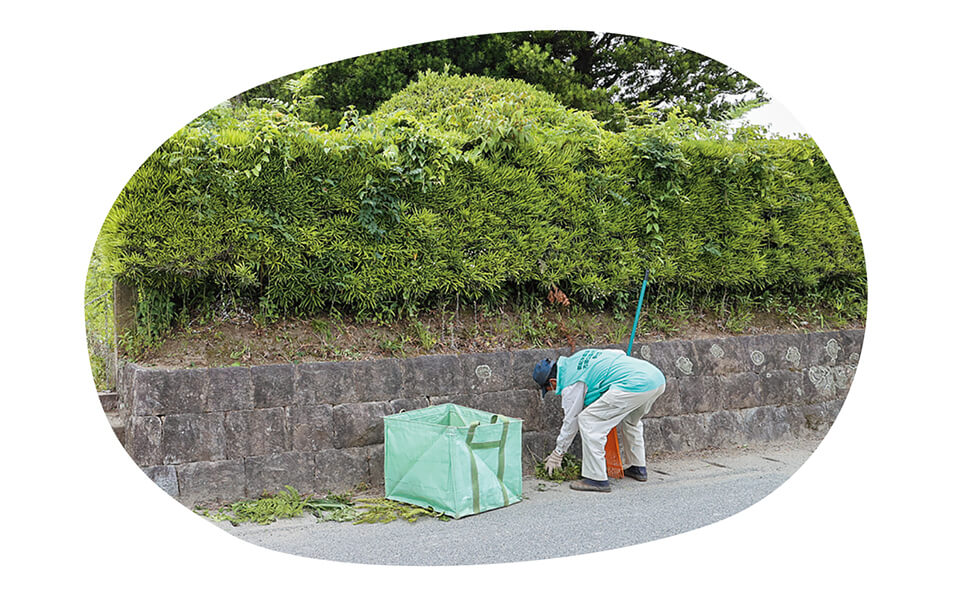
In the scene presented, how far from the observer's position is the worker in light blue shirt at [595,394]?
19.1 feet

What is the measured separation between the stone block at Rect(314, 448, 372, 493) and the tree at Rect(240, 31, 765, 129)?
4472 mm

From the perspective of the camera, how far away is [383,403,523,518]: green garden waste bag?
16.7ft

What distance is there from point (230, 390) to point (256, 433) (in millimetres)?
383

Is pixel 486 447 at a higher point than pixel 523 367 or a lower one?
lower

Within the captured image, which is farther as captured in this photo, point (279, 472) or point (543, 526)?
point (279, 472)

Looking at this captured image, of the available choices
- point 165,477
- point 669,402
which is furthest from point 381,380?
point 669,402

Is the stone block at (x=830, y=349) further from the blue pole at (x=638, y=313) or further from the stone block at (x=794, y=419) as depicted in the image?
the blue pole at (x=638, y=313)

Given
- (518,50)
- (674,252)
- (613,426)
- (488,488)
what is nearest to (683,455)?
(613,426)

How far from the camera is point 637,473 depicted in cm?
625

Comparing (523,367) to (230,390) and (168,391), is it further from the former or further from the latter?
(168,391)

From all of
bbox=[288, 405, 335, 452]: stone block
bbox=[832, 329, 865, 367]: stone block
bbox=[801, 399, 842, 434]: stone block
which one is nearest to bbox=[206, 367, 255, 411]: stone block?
bbox=[288, 405, 335, 452]: stone block

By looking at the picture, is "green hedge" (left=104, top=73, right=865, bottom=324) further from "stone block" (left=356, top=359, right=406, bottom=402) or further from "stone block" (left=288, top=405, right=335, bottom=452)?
"stone block" (left=288, top=405, right=335, bottom=452)

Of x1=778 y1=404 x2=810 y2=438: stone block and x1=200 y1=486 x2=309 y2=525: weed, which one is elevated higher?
x1=778 y1=404 x2=810 y2=438: stone block

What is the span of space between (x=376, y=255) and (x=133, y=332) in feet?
6.52
